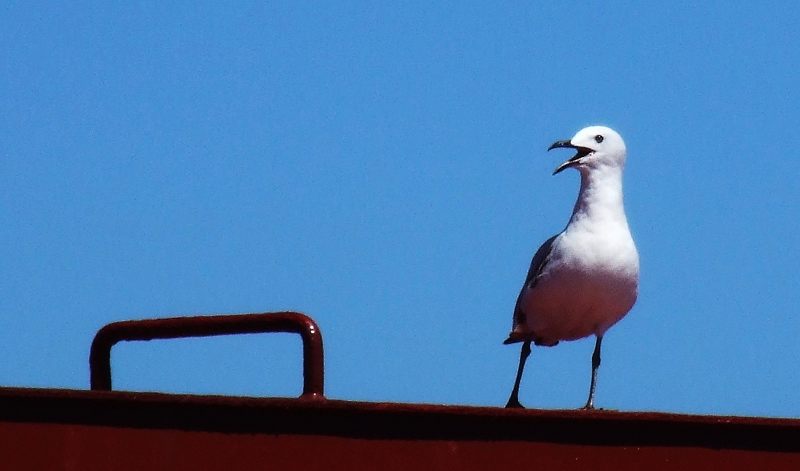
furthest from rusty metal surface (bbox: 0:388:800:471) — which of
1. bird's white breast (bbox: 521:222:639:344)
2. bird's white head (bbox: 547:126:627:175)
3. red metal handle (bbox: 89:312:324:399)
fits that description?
bird's white head (bbox: 547:126:627:175)

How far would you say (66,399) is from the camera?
4391mm

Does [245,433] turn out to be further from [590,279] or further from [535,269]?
[535,269]

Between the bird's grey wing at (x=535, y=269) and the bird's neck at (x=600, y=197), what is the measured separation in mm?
266

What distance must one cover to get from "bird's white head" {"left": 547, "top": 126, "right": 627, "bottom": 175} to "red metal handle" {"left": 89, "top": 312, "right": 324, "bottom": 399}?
4.29 metres

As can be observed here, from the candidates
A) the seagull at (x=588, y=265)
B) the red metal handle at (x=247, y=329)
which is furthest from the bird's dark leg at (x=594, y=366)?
the red metal handle at (x=247, y=329)

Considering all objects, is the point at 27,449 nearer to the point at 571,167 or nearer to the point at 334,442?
the point at 334,442

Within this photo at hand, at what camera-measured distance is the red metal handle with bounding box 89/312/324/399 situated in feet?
15.5

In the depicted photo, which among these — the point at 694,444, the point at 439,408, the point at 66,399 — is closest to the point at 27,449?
the point at 66,399

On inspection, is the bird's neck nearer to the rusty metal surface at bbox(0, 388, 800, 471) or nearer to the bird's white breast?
the bird's white breast

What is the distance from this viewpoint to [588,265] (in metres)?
8.41

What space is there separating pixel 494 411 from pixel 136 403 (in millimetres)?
1132

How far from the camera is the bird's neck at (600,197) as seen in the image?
8.70m

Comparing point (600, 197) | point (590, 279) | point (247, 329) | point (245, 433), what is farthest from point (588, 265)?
point (245, 433)

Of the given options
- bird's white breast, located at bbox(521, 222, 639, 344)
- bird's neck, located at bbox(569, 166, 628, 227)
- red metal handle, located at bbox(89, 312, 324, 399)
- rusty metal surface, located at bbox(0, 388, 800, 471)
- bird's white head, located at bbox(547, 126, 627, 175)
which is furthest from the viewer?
bird's white head, located at bbox(547, 126, 627, 175)
